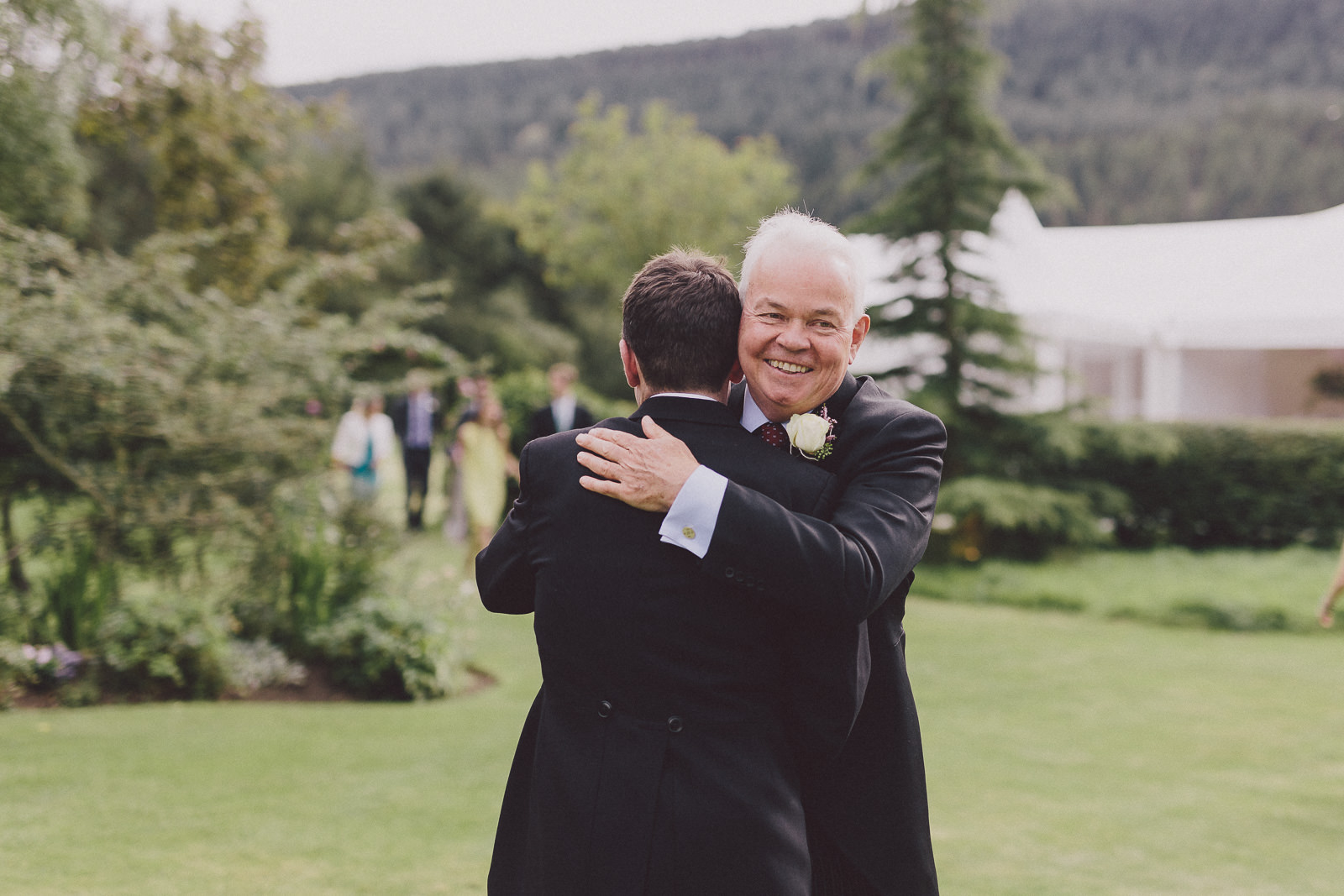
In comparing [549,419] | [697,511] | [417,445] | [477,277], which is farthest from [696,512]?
[477,277]

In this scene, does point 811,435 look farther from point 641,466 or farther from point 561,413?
point 561,413

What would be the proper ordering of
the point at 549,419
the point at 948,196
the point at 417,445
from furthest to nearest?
the point at 417,445
the point at 948,196
the point at 549,419

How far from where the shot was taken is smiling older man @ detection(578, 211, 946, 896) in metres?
1.90

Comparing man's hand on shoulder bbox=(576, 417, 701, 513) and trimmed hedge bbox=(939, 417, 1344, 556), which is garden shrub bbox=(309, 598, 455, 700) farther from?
trimmed hedge bbox=(939, 417, 1344, 556)

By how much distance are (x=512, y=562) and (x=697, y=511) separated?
47 centimetres

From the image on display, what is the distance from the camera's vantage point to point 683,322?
198 centimetres

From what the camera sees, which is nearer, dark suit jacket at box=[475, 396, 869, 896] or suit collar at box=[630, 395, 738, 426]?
dark suit jacket at box=[475, 396, 869, 896]

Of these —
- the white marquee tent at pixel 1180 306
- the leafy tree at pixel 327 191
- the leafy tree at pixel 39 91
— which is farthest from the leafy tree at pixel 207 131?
the leafy tree at pixel 327 191

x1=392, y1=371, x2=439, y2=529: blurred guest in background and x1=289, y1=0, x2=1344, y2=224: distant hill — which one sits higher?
x1=289, y1=0, x2=1344, y2=224: distant hill

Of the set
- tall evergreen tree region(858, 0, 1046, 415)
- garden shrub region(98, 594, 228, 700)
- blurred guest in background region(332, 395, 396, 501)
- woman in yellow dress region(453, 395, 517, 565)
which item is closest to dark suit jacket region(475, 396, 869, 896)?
garden shrub region(98, 594, 228, 700)

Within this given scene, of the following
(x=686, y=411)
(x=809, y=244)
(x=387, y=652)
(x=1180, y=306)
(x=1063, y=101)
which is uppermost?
(x=1063, y=101)

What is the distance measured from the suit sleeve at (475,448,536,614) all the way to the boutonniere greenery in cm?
52

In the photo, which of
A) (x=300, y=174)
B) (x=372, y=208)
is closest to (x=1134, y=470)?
(x=300, y=174)

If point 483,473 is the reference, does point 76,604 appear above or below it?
below
